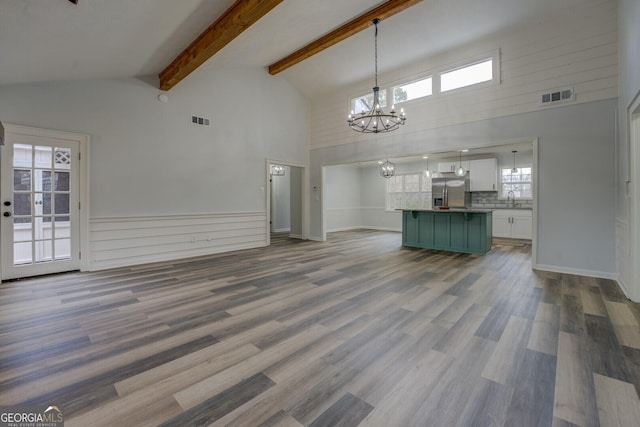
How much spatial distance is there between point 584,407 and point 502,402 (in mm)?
432

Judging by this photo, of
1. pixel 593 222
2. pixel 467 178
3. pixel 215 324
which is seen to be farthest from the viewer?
pixel 467 178

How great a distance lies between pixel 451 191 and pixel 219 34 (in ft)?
25.9

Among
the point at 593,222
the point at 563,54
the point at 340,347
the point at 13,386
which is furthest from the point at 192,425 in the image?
the point at 563,54

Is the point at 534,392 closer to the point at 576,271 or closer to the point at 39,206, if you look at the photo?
the point at 576,271

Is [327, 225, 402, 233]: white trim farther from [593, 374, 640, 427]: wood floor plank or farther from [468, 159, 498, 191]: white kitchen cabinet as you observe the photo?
[593, 374, 640, 427]: wood floor plank

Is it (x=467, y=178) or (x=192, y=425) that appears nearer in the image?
(x=192, y=425)

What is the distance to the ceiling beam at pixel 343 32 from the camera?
4654mm

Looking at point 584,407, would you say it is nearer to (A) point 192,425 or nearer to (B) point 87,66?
(A) point 192,425

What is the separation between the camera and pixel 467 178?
8.88m

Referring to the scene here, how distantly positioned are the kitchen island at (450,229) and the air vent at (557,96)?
7.37 feet

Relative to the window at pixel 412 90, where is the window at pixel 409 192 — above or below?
below

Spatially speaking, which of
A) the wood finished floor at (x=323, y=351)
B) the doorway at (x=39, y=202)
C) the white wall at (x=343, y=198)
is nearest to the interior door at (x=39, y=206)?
the doorway at (x=39, y=202)

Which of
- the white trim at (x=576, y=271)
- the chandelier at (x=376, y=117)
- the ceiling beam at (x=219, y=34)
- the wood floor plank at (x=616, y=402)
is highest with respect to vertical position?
the ceiling beam at (x=219, y=34)

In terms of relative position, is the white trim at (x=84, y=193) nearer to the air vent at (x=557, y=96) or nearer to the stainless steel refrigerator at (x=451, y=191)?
the air vent at (x=557, y=96)
